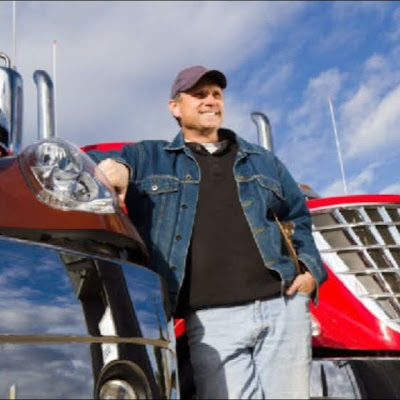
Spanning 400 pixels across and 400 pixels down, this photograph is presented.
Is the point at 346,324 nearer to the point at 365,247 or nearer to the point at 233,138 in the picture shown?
the point at 365,247

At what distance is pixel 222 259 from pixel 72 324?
68 centimetres

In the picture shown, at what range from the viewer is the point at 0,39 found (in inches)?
131

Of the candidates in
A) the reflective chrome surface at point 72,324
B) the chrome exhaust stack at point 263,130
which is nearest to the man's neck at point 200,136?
the reflective chrome surface at point 72,324

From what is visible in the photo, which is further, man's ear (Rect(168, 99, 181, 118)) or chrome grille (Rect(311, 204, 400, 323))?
chrome grille (Rect(311, 204, 400, 323))

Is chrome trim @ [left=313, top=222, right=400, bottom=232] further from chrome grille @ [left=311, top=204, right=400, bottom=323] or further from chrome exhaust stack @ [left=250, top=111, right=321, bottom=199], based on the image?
chrome exhaust stack @ [left=250, top=111, right=321, bottom=199]

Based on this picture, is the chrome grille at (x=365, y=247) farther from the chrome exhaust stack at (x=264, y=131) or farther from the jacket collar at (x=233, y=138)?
the chrome exhaust stack at (x=264, y=131)

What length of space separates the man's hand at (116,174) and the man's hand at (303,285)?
575mm

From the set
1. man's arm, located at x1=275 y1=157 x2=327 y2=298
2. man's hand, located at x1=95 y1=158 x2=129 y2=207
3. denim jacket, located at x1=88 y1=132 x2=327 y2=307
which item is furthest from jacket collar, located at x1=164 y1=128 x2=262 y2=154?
man's hand, located at x1=95 y1=158 x2=129 y2=207

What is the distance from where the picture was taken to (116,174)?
1966mm

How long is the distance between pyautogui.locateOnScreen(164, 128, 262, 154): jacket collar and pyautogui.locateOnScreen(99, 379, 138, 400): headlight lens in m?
0.93

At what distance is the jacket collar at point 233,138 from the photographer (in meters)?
2.30

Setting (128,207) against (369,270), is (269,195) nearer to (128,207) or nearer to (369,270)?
(128,207)

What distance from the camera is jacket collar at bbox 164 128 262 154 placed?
2.30 m

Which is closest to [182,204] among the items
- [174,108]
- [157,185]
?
[157,185]
